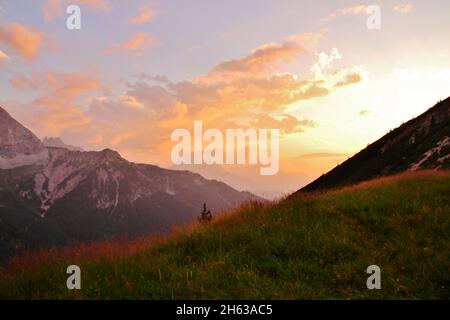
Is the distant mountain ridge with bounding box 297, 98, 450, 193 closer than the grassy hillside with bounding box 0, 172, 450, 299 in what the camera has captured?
No

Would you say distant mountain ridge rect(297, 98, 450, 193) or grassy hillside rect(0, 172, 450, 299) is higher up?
distant mountain ridge rect(297, 98, 450, 193)

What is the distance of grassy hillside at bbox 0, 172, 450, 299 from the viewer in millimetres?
10000

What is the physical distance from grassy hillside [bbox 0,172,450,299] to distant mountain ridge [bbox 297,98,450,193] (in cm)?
2059

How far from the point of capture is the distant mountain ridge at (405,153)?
3847cm

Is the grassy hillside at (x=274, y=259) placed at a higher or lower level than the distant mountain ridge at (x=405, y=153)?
lower

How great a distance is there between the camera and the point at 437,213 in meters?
15.1

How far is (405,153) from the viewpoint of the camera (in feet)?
152

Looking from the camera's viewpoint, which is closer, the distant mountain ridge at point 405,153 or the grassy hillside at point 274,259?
the grassy hillside at point 274,259

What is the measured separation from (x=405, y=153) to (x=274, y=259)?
39649 millimetres

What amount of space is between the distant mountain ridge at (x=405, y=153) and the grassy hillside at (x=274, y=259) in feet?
67.5

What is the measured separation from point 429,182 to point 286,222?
32.8 ft

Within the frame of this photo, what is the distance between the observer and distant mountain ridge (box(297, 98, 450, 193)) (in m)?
38.5
